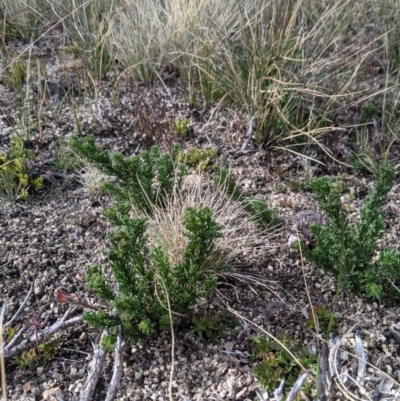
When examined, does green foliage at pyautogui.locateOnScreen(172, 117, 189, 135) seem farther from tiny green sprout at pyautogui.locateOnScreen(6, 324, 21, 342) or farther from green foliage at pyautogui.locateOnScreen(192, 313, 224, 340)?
tiny green sprout at pyautogui.locateOnScreen(6, 324, 21, 342)

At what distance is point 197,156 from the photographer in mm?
3109

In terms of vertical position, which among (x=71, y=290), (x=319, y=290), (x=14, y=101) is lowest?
(x=319, y=290)

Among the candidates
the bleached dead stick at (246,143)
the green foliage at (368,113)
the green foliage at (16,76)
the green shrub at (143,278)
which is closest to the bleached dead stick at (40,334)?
the green shrub at (143,278)

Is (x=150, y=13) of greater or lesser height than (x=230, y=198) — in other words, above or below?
above

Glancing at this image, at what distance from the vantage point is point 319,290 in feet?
7.49

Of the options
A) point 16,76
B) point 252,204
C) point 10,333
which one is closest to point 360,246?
point 252,204

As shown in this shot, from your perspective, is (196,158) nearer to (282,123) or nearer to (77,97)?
(282,123)

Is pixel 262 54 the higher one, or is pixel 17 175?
pixel 262 54

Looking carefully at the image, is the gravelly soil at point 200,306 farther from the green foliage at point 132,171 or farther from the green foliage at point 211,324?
the green foliage at point 132,171

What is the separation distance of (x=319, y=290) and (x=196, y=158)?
1.19 m

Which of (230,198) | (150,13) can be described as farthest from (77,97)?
(230,198)

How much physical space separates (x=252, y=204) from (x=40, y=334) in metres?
1.12

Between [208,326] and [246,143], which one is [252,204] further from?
[246,143]

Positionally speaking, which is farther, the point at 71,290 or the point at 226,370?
the point at 71,290
